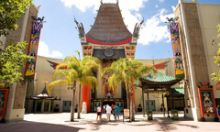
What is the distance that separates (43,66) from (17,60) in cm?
3287

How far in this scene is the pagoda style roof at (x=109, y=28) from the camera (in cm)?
3719

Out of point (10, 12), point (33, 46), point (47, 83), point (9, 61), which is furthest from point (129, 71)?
point (47, 83)

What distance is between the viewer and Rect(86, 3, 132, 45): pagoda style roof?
37188mm

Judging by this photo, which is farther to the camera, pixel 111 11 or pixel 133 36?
pixel 111 11

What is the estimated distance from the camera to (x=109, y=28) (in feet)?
126

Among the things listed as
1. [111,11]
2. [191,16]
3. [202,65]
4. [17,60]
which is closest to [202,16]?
[191,16]

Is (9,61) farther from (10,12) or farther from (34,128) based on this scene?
(34,128)

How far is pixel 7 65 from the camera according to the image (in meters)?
9.91

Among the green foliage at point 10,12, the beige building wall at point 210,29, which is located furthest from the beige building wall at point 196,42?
the green foliage at point 10,12

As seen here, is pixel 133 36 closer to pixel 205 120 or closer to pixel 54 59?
pixel 54 59

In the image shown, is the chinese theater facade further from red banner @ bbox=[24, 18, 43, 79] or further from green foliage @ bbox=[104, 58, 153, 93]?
green foliage @ bbox=[104, 58, 153, 93]

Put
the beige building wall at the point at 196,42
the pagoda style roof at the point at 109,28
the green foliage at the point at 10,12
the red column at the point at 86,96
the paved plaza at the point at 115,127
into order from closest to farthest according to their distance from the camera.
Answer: the green foliage at the point at 10,12 < the paved plaza at the point at 115,127 < the beige building wall at the point at 196,42 < the red column at the point at 86,96 < the pagoda style roof at the point at 109,28

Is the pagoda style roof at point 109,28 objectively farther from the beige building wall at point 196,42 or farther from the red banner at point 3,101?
the red banner at point 3,101

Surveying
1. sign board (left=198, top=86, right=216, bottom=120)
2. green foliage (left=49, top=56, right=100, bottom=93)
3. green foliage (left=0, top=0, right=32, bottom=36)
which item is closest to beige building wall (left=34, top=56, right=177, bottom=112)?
green foliage (left=49, top=56, right=100, bottom=93)
